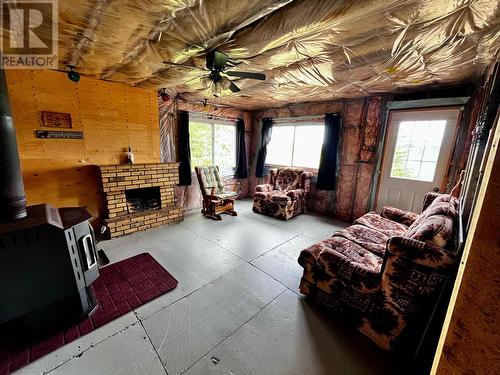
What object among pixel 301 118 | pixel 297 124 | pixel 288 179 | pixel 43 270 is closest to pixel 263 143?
pixel 297 124

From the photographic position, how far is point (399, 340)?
1.41 m

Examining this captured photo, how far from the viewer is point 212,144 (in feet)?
15.7

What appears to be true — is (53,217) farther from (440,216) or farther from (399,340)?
(440,216)

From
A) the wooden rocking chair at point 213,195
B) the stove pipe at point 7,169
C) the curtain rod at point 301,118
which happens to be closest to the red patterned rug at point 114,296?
the stove pipe at point 7,169

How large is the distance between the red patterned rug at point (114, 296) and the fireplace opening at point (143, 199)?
1073 millimetres

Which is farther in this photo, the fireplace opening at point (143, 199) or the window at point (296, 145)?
the window at point (296, 145)

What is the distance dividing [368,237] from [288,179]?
97.0 inches

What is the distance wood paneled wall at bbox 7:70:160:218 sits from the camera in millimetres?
2488

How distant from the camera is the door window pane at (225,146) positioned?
4.91 metres

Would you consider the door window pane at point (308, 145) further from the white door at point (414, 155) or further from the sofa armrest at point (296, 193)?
the white door at point (414, 155)

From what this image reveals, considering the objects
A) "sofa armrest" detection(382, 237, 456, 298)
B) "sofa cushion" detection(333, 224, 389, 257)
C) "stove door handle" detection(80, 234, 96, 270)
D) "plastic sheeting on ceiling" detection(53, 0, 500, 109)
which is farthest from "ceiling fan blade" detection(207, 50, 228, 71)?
"sofa cushion" detection(333, 224, 389, 257)

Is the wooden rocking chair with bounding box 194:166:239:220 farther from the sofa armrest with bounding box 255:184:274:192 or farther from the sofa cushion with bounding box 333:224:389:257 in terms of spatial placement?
the sofa cushion with bounding box 333:224:389:257

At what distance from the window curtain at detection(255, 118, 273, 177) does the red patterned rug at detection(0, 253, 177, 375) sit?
3460mm

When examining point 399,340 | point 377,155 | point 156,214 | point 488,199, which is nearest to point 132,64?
point 156,214
